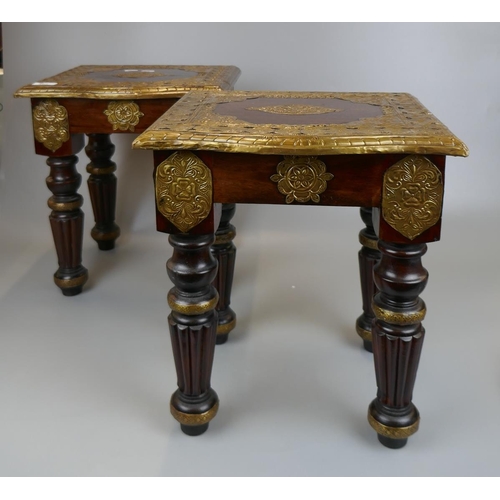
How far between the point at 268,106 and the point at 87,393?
2.49ft

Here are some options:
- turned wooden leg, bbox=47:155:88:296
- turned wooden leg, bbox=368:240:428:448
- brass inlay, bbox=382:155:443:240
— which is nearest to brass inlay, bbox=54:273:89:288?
turned wooden leg, bbox=47:155:88:296

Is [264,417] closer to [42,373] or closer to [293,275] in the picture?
[42,373]

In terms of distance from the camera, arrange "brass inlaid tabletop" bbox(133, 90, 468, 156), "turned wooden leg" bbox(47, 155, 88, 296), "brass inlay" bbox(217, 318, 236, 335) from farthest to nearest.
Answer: "turned wooden leg" bbox(47, 155, 88, 296)
"brass inlay" bbox(217, 318, 236, 335)
"brass inlaid tabletop" bbox(133, 90, 468, 156)

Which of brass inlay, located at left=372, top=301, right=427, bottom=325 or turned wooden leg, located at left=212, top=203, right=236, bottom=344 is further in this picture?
turned wooden leg, located at left=212, top=203, right=236, bottom=344

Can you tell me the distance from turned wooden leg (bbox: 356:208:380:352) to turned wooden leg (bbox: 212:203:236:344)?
32cm

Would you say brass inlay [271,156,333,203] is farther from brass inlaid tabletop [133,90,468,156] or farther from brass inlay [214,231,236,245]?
brass inlay [214,231,236,245]

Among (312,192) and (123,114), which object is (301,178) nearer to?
(312,192)

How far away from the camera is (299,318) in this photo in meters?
2.05

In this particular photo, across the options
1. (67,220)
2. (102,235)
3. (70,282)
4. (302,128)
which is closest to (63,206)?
(67,220)

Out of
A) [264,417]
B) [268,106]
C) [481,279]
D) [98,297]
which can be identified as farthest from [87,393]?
[481,279]

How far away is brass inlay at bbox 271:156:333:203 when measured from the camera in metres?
1.30

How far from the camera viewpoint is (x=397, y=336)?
140cm

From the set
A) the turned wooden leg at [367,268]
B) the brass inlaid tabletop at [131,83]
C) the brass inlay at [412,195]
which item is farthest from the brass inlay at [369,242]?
the brass inlaid tabletop at [131,83]

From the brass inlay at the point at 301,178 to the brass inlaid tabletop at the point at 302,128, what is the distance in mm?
38
